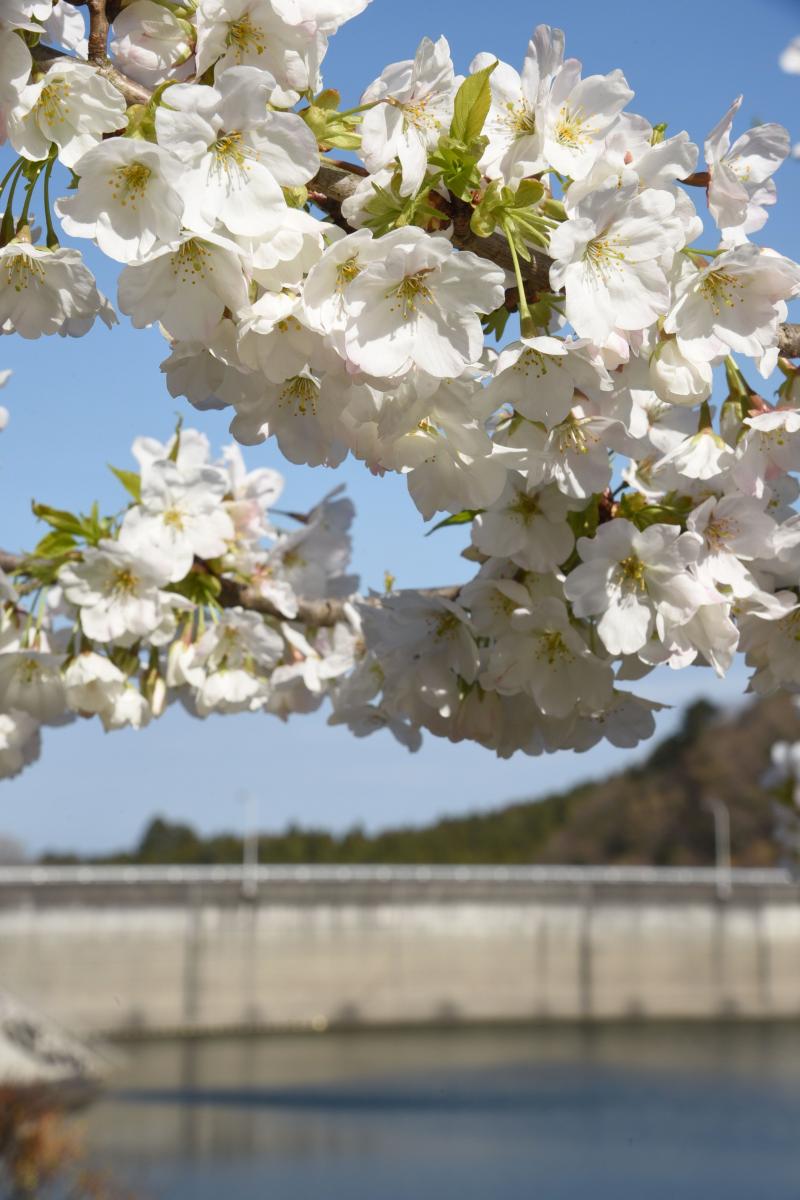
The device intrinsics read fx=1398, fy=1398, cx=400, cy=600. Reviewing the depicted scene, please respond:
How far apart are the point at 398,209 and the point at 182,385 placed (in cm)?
25

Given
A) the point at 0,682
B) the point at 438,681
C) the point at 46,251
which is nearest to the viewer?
the point at 46,251

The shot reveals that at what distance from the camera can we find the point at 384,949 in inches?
1183

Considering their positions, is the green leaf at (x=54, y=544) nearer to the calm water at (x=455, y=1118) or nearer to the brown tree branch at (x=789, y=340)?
the brown tree branch at (x=789, y=340)

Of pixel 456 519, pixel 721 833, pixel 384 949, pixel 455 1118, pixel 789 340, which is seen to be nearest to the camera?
pixel 789 340

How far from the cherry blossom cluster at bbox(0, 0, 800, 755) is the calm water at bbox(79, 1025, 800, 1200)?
18.1 m

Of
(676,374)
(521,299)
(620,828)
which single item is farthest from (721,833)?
(521,299)

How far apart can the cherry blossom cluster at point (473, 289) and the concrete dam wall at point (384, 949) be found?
28513 millimetres

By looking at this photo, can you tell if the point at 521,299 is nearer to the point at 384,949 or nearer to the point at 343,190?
the point at 343,190

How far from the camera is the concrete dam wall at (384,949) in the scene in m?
28.3

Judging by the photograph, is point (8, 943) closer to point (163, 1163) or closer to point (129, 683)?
point (163, 1163)

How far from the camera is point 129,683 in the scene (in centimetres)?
208

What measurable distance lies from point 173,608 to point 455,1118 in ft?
70.2

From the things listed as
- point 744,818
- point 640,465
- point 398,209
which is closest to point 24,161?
point 398,209

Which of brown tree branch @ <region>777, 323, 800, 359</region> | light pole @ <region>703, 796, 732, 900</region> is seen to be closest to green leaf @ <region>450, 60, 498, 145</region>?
brown tree branch @ <region>777, 323, 800, 359</region>
